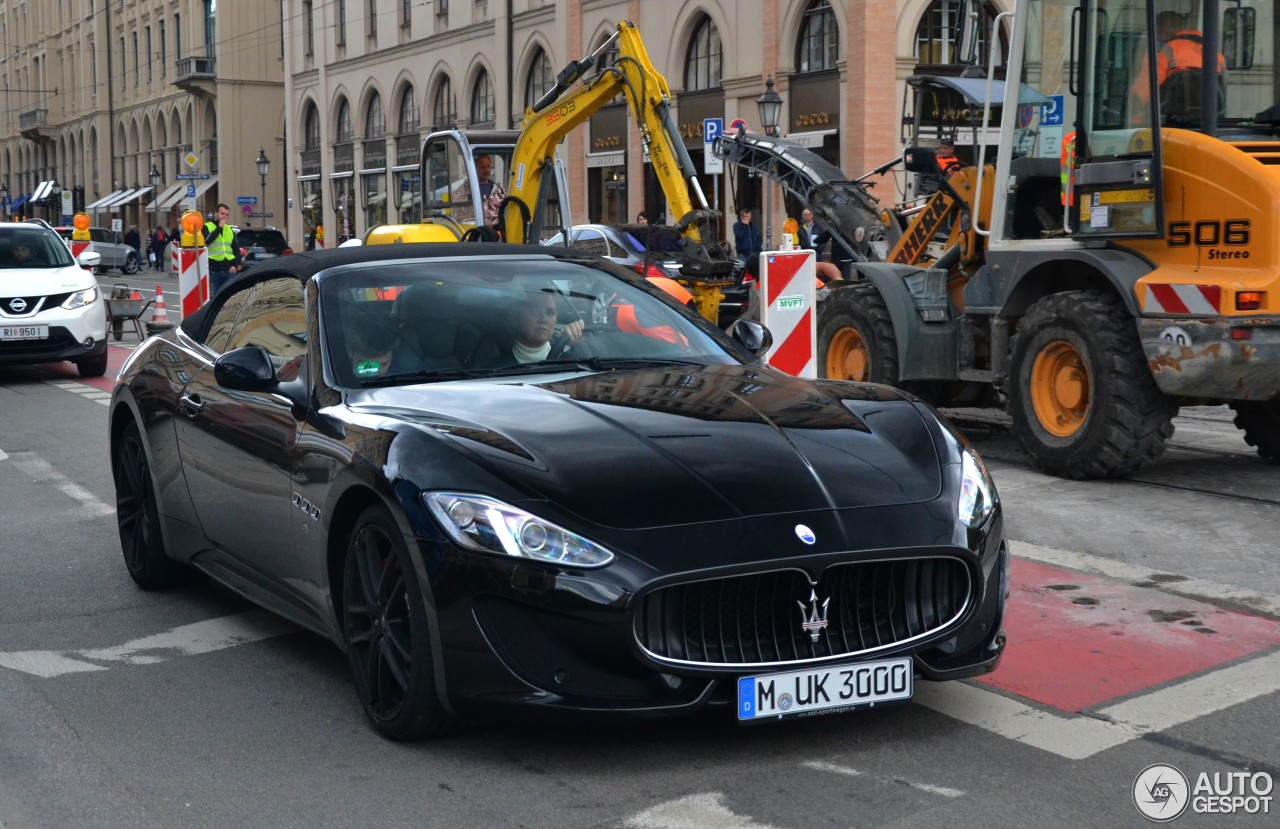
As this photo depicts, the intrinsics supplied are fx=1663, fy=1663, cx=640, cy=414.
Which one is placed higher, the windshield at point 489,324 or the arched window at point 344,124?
the arched window at point 344,124

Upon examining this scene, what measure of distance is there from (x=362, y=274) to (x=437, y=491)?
154 centimetres

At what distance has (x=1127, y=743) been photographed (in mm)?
4562

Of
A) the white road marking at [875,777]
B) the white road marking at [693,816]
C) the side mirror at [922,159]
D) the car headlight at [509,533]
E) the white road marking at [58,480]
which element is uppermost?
the side mirror at [922,159]

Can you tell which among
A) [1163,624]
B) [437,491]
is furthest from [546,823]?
[1163,624]

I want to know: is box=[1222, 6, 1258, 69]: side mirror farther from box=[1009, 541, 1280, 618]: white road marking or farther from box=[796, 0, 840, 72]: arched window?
box=[796, 0, 840, 72]: arched window

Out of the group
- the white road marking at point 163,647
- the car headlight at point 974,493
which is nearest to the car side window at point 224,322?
the white road marking at point 163,647

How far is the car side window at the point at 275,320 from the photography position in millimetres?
5730

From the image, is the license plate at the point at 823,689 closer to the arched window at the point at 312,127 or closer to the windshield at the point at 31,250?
the windshield at the point at 31,250

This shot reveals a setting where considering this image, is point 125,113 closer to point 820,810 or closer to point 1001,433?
point 1001,433

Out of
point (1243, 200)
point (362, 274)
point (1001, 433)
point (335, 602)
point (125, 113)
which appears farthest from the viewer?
point (125, 113)

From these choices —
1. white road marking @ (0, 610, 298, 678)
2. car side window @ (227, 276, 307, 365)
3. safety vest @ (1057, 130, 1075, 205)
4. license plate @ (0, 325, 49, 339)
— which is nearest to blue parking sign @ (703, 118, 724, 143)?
license plate @ (0, 325, 49, 339)

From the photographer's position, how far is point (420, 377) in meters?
5.35

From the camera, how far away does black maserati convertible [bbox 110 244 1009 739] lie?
4.24 metres

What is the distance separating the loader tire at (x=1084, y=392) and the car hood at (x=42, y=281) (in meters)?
10.7
